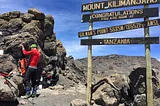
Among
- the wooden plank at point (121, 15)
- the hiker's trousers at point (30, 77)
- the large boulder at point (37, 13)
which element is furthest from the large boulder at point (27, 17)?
the hiker's trousers at point (30, 77)

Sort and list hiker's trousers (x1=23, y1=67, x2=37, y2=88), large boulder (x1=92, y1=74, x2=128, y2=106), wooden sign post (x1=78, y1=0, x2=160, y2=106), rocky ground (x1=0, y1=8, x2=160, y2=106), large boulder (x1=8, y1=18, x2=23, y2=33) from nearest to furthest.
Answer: wooden sign post (x1=78, y1=0, x2=160, y2=106) < hiker's trousers (x1=23, y1=67, x2=37, y2=88) < rocky ground (x1=0, y1=8, x2=160, y2=106) < large boulder (x1=92, y1=74, x2=128, y2=106) < large boulder (x1=8, y1=18, x2=23, y2=33)

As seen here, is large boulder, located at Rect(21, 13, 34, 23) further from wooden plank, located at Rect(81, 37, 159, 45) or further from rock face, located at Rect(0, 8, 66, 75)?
wooden plank, located at Rect(81, 37, 159, 45)

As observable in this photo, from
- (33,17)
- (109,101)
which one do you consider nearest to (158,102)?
(109,101)

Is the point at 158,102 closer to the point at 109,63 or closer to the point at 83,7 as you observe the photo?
the point at 83,7

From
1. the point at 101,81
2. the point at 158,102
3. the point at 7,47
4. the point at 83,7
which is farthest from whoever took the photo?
the point at 7,47

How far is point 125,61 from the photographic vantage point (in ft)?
269

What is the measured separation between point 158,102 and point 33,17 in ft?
58.7

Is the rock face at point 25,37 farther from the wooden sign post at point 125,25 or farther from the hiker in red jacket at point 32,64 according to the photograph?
the wooden sign post at point 125,25

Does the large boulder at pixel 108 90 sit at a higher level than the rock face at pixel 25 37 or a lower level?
lower

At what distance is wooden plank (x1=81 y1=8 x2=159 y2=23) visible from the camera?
40.0 feet

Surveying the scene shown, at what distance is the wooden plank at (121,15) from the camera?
12188 mm

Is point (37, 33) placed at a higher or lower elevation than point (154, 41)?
higher

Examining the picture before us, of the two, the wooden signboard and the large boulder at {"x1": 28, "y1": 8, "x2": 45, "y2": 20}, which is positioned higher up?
the large boulder at {"x1": 28, "y1": 8, "x2": 45, "y2": 20}

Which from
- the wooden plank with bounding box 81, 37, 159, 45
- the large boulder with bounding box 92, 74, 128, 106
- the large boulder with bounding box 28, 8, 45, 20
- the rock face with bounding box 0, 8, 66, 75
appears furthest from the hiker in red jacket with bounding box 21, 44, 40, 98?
the large boulder with bounding box 28, 8, 45, 20
